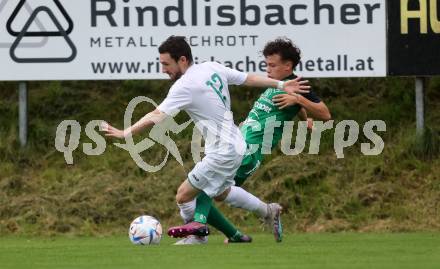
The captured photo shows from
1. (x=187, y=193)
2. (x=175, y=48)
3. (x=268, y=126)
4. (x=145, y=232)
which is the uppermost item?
(x=175, y=48)

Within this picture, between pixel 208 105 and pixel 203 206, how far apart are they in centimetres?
99

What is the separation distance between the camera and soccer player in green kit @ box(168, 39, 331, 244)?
1225 centimetres

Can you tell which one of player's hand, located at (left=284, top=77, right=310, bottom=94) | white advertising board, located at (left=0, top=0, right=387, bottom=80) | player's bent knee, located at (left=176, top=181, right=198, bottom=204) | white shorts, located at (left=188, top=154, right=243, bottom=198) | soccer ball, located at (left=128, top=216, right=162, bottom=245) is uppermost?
white advertising board, located at (left=0, top=0, right=387, bottom=80)

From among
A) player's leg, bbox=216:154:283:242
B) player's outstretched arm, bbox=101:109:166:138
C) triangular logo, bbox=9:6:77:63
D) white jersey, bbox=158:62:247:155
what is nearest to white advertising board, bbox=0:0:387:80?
triangular logo, bbox=9:6:77:63

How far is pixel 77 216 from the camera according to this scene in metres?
16.2

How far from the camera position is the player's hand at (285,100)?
12.0m

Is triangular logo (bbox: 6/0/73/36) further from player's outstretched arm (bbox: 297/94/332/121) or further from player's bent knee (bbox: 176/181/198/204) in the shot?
player's outstretched arm (bbox: 297/94/332/121)

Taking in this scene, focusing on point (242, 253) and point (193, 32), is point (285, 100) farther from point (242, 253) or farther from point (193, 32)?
point (193, 32)

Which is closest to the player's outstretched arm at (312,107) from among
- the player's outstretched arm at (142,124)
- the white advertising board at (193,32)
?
the player's outstretched arm at (142,124)

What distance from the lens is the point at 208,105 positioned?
11820 millimetres

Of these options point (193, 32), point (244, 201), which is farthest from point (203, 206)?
point (193, 32)

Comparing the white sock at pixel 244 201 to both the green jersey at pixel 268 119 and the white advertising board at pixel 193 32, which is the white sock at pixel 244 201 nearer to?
the green jersey at pixel 268 119

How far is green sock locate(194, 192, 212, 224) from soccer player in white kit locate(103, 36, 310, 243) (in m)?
0.06

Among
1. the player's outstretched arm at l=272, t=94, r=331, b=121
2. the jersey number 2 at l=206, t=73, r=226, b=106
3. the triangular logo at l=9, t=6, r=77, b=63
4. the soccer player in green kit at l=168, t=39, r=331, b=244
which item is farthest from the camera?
the triangular logo at l=9, t=6, r=77, b=63
